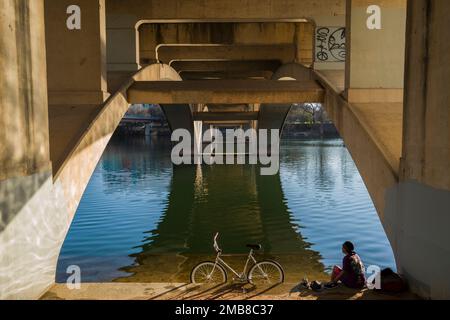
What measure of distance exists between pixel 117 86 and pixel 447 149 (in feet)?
36.4

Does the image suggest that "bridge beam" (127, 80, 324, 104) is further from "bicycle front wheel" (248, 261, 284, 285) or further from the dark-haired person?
the dark-haired person

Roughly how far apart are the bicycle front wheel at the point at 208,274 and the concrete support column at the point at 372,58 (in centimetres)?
694

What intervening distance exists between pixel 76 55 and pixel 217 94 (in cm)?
494

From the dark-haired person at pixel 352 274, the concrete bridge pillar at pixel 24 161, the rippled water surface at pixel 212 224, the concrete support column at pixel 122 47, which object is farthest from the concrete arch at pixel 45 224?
the dark-haired person at pixel 352 274

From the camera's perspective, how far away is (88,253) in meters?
17.2

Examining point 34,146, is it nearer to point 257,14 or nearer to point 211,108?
point 257,14

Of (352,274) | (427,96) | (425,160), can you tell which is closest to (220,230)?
(352,274)

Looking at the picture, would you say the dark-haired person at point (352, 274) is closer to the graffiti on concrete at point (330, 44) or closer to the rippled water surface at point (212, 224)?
the rippled water surface at point (212, 224)

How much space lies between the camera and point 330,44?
1786cm

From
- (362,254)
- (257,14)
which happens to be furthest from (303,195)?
(257,14)

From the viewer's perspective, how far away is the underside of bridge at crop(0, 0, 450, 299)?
23.7 ft

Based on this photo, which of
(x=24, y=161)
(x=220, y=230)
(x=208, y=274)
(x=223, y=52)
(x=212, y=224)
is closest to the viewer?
(x=24, y=161)

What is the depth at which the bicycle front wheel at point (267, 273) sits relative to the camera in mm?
9718

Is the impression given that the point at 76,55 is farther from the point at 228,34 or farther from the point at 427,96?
the point at 228,34
